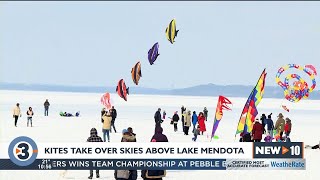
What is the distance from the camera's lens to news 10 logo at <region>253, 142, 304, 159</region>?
13.9 m

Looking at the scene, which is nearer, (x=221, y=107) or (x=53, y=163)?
(x=53, y=163)

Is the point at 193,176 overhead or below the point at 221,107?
below

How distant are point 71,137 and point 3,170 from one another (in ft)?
34.2

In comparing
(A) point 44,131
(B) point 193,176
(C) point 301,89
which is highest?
(C) point 301,89

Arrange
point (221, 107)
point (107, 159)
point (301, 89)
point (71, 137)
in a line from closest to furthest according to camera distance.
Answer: point (107, 159)
point (221, 107)
point (71, 137)
point (301, 89)

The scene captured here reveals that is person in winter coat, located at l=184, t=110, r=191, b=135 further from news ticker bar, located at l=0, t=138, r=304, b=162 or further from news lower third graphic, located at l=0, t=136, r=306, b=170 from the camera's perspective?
news ticker bar, located at l=0, t=138, r=304, b=162

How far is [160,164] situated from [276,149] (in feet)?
8.78

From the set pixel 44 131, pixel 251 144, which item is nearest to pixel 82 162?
pixel 251 144

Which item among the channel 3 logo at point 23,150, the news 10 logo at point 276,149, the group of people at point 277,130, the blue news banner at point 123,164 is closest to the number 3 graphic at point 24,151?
the channel 3 logo at point 23,150

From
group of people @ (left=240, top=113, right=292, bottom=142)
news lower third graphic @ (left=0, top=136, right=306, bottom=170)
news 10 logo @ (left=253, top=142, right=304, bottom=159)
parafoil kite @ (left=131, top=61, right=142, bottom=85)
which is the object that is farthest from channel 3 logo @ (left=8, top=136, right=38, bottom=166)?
parafoil kite @ (left=131, top=61, right=142, bottom=85)

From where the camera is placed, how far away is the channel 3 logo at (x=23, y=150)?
13.8m

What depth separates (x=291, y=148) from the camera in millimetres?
13977

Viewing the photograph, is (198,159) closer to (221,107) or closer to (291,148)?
(291,148)

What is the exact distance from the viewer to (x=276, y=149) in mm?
13930
